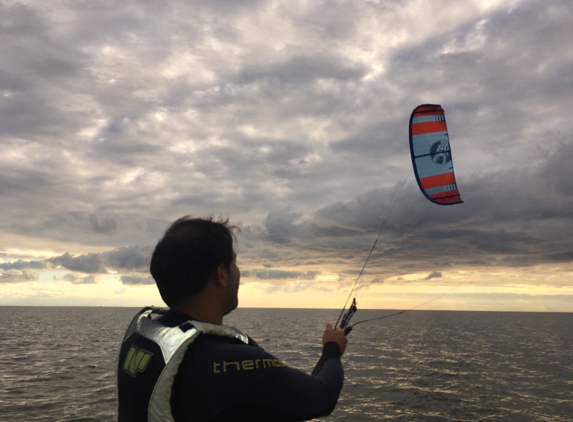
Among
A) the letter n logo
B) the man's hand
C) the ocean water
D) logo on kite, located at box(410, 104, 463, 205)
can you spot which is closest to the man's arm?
the letter n logo

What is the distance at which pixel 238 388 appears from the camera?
230 centimetres

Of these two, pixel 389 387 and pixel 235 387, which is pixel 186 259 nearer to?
pixel 235 387

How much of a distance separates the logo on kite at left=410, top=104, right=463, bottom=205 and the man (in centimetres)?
964

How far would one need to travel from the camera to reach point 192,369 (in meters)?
2.29

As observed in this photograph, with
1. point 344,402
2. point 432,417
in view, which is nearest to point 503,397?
point 432,417

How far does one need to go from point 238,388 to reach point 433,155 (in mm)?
11193

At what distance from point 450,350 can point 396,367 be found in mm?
20017

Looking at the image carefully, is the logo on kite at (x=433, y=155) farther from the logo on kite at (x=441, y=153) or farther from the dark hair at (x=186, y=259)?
the dark hair at (x=186, y=259)

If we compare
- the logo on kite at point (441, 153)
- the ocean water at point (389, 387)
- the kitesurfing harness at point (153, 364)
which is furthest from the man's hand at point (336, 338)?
the ocean water at point (389, 387)

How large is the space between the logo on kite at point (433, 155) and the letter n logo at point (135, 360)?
10112 millimetres

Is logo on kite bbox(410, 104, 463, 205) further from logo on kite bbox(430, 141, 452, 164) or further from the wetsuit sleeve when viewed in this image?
the wetsuit sleeve

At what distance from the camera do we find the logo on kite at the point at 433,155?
11.8m

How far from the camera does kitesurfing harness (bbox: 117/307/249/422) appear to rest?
90.3 inches

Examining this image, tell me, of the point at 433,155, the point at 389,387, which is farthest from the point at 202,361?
the point at 389,387
